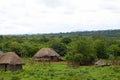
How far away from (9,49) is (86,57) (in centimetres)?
1927

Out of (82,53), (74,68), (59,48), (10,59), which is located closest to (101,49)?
(59,48)

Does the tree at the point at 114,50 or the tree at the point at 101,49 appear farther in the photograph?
the tree at the point at 114,50

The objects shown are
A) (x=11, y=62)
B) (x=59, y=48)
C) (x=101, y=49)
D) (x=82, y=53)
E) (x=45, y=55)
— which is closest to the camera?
(x=11, y=62)

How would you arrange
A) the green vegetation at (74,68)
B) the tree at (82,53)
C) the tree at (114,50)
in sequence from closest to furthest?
the green vegetation at (74,68), the tree at (82,53), the tree at (114,50)

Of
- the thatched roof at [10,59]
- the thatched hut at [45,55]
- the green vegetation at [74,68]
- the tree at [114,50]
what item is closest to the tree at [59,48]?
the green vegetation at [74,68]

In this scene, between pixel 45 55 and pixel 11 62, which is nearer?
pixel 11 62

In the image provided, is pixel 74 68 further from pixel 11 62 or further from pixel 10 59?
pixel 10 59

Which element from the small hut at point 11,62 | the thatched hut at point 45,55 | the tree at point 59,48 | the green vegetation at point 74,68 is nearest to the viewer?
the green vegetation at point 74,68

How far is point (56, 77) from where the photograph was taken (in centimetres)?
3309

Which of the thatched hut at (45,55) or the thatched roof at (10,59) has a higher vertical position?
the thatched roof at (10,59)

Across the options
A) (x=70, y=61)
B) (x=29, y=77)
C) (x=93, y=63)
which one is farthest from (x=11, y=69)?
(x=93, y=63)

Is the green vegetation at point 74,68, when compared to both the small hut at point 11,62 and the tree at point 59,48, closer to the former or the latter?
the tree at point 59,48

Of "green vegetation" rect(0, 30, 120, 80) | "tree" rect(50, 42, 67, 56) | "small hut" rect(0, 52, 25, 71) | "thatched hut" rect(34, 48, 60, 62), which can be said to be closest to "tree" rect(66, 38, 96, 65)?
"green vegetation" rect(0, 30, 120, 80)

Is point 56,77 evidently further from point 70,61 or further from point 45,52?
point 45,52
